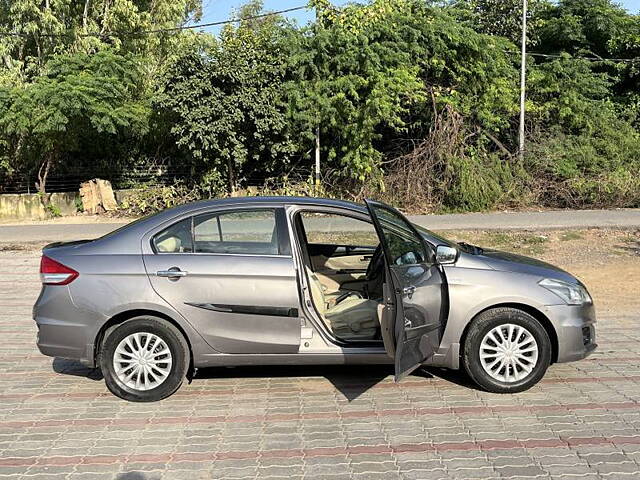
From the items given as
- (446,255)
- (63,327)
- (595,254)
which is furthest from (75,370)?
(595,254)

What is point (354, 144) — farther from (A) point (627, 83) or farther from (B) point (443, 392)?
(B) point (443, 392)

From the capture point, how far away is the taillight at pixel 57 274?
4820mm

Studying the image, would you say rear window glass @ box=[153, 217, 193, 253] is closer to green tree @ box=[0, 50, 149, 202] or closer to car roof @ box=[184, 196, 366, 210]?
car roof @ box=[184, 196, 366, 210]

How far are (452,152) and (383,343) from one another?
49.1 feet

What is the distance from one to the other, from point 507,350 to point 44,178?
715 inches

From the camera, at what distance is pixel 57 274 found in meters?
4.85

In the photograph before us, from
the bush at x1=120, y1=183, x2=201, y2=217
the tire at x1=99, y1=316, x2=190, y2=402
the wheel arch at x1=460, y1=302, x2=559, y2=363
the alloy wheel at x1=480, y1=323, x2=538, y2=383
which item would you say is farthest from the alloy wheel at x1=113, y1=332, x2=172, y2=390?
the bush at x1=120, y1=183, x2=201, y2=217

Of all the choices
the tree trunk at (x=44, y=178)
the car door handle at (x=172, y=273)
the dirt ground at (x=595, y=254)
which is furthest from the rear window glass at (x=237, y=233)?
the tree trunk at (x=44, y=178)

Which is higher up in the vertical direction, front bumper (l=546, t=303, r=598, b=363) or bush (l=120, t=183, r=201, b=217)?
bush (l=120, t=183, r=201, b=217)

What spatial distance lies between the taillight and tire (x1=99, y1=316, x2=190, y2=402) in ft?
1.69

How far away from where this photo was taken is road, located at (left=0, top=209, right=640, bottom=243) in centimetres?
1534

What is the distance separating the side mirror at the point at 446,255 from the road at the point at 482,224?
35.0ft

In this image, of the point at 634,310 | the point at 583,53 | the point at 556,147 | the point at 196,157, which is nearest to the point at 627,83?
the point at 583,53

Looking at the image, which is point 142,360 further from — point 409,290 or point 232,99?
point 232,99
